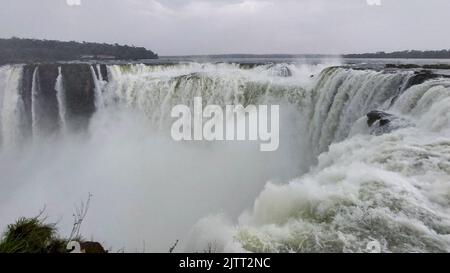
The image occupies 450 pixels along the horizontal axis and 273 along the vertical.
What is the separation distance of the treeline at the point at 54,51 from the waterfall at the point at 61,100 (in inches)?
452

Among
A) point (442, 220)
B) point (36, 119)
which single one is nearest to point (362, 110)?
point (442, 220)

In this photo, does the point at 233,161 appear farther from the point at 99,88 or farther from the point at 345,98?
the point at 99,88

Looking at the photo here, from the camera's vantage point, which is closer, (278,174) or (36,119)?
(278,174)

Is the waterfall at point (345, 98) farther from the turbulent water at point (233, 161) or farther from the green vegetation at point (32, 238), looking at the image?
the green vegetation at point (32, 238)

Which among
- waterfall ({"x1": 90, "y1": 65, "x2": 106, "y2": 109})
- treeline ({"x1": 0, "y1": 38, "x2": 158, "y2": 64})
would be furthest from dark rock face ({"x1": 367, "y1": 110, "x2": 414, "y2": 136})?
treeline ({"x1": 0, "y1": 38, "x2": 158, "y2": 64})

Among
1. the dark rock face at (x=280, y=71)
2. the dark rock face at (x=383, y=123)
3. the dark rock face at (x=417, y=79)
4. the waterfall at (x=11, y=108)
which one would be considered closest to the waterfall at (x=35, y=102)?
the waterfall at (x=11, y=108)

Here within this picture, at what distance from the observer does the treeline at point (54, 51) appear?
3488cm

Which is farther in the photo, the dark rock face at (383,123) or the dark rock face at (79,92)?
the dark rock face at (79,92)

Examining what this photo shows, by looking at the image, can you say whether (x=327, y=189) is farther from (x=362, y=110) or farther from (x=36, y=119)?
(x=36, y=119)

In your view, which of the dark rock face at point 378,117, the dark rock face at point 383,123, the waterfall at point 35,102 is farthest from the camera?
the waterfall at point 35,102

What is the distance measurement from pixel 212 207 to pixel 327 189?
796 centimetres

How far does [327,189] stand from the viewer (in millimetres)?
4941

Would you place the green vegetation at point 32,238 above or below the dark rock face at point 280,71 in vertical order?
below
